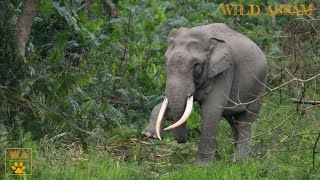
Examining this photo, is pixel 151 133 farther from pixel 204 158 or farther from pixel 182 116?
pixel 204 158

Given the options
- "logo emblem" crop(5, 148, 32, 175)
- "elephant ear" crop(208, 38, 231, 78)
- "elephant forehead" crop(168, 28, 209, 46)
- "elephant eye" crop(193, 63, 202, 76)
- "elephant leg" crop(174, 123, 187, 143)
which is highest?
"elephant forehead" crop(168, 28, 209, 46)

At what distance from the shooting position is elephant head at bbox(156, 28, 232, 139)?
964 cm

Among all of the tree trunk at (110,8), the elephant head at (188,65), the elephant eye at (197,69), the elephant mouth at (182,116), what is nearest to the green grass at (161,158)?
the elephant mouth at (182,116)

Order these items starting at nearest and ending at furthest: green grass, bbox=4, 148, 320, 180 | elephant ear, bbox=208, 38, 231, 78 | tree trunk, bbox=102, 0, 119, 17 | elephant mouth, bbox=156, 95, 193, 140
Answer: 1. green grass, bbox=4, 148, 320, 180
2. elephant mouth, bbox=156, 95, 193, 140
3. elephant ear, bbox=208, 38, 231, 78
4. tree trunk, bbox=102, 0, 119, 17

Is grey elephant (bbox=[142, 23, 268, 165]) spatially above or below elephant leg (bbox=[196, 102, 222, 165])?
above

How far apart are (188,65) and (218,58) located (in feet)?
1.44

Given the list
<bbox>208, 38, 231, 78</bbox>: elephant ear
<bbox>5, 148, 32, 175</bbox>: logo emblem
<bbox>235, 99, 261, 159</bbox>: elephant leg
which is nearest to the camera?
<bbox>5, 148, 32, 175</bbox>: logo emblem

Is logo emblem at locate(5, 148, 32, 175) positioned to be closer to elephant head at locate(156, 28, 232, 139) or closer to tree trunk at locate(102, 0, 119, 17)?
elephant head at locate(156, 28, 232, 139)

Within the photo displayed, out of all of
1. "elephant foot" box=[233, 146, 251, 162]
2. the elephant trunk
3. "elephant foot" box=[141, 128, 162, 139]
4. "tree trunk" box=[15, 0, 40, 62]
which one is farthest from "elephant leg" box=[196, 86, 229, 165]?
"tree trunk" box=[15, 0, 40, 62]

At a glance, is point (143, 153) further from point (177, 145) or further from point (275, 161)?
point (275, 161)

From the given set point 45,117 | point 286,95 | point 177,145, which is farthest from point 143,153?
point 286,95

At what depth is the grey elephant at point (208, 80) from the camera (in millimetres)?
9656

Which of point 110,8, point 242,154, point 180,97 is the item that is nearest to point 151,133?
point 180,97

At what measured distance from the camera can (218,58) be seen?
991 centimetres
